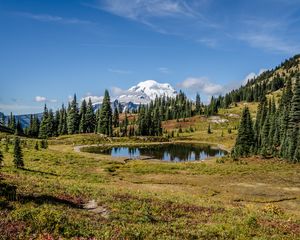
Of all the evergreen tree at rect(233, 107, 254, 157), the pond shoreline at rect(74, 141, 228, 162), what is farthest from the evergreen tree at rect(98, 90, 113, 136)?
the evergreen tree at rect(233, 107, 254, 157)

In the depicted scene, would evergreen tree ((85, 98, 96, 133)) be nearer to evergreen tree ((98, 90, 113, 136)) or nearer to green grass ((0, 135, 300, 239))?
evergreen tree ((98, 90, 113, 136))

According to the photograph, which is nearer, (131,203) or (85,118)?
(131,203)

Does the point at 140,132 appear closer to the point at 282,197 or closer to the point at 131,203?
the point at 282,197

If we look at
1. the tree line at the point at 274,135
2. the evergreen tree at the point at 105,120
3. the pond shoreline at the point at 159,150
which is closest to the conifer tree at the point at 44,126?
the evergreen tree at the point at 105,120

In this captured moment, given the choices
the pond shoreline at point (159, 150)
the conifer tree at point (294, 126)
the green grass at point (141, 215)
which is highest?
the conifer tree at point (294, 126)

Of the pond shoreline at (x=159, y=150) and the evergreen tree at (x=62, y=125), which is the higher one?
the evergreen tree at (x=62, y=125)

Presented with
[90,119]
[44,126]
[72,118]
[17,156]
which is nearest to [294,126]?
[17,156]

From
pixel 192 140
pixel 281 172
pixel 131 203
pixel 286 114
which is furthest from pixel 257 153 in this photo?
pixel 131 203

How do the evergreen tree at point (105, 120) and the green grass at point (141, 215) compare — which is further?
the evergreen tree at point (105, 120)

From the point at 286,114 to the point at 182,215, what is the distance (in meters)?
88.4

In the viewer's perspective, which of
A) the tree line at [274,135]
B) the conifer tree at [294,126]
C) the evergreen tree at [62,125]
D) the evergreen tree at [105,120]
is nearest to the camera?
the conifer tree at [294,126]

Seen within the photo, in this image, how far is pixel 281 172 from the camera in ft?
217

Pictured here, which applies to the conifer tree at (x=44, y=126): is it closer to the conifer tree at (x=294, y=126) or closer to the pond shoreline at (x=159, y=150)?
the pond shoreline at (x=159, y=150)

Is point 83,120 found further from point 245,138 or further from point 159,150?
point 245,138
